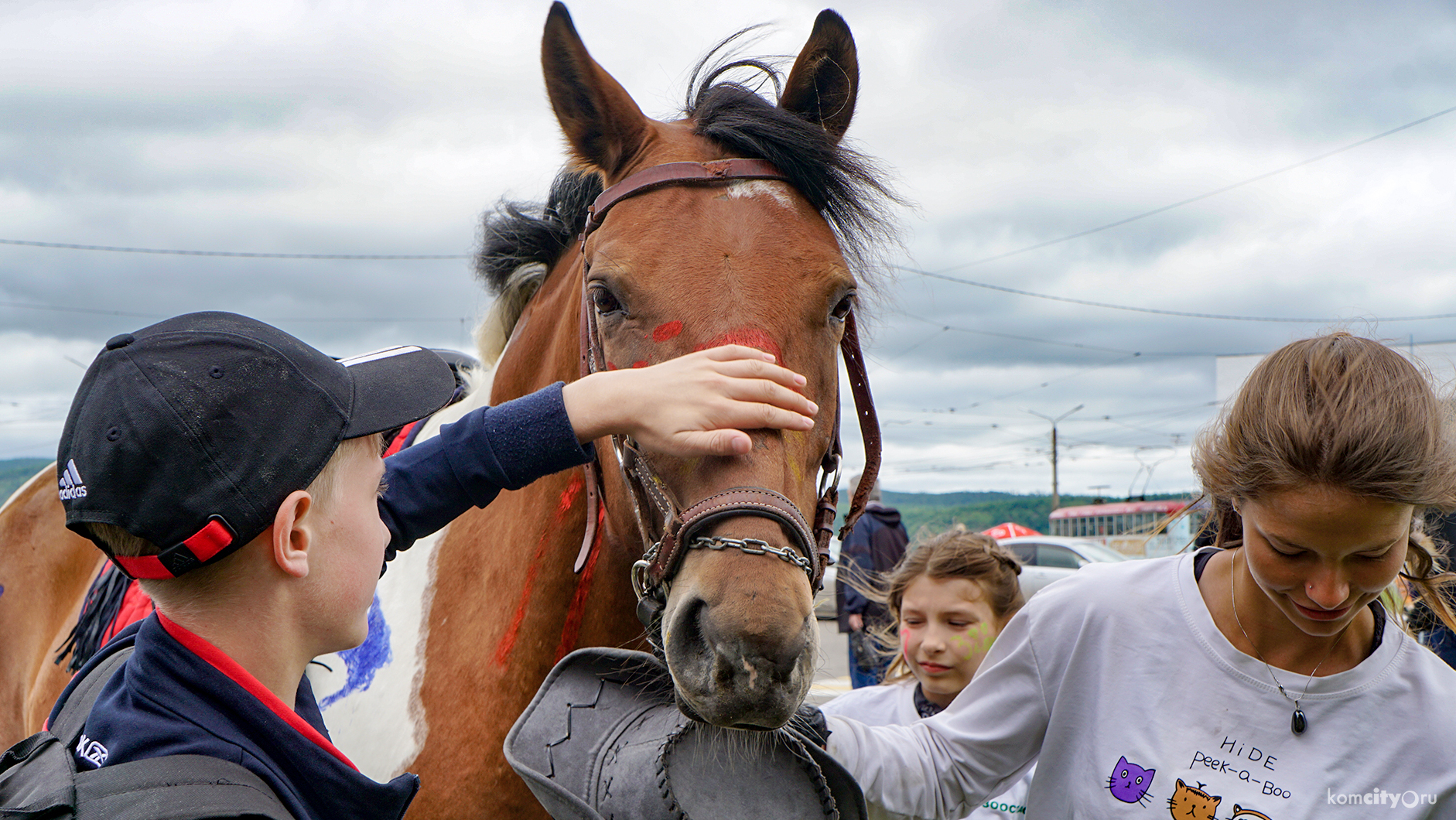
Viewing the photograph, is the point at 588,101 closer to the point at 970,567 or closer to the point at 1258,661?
the point at 1258,661

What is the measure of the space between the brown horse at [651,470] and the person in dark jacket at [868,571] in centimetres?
468

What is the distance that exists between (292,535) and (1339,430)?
1.79m

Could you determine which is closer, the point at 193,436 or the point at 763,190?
the point at 193,436

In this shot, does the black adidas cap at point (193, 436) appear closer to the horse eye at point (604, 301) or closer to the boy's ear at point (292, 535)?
the boy's ear at point (292, 535)

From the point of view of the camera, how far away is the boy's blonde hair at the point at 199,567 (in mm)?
1186

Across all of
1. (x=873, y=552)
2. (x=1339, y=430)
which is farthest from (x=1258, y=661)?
(x=873, y=552)

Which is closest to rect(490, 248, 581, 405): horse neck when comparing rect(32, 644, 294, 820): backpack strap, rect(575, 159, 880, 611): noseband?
rect(575, 159, 880, 611): noseband

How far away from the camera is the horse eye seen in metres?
1.95

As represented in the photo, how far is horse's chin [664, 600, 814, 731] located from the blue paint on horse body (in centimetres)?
111

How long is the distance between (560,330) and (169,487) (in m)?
1.27

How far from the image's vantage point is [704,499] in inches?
63.9

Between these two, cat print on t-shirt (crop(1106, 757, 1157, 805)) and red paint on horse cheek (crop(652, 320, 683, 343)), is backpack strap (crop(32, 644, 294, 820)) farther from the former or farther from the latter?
cat print on t-shirt (crop(1106, 757, 1157, 805))

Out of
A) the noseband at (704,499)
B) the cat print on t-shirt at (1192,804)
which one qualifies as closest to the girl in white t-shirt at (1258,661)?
the cat print on t-shirt at (1192,804)

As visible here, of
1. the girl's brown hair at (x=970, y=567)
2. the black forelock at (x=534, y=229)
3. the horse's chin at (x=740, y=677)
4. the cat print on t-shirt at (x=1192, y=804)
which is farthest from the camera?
the girl's brown hair at (x=970, y=567)
